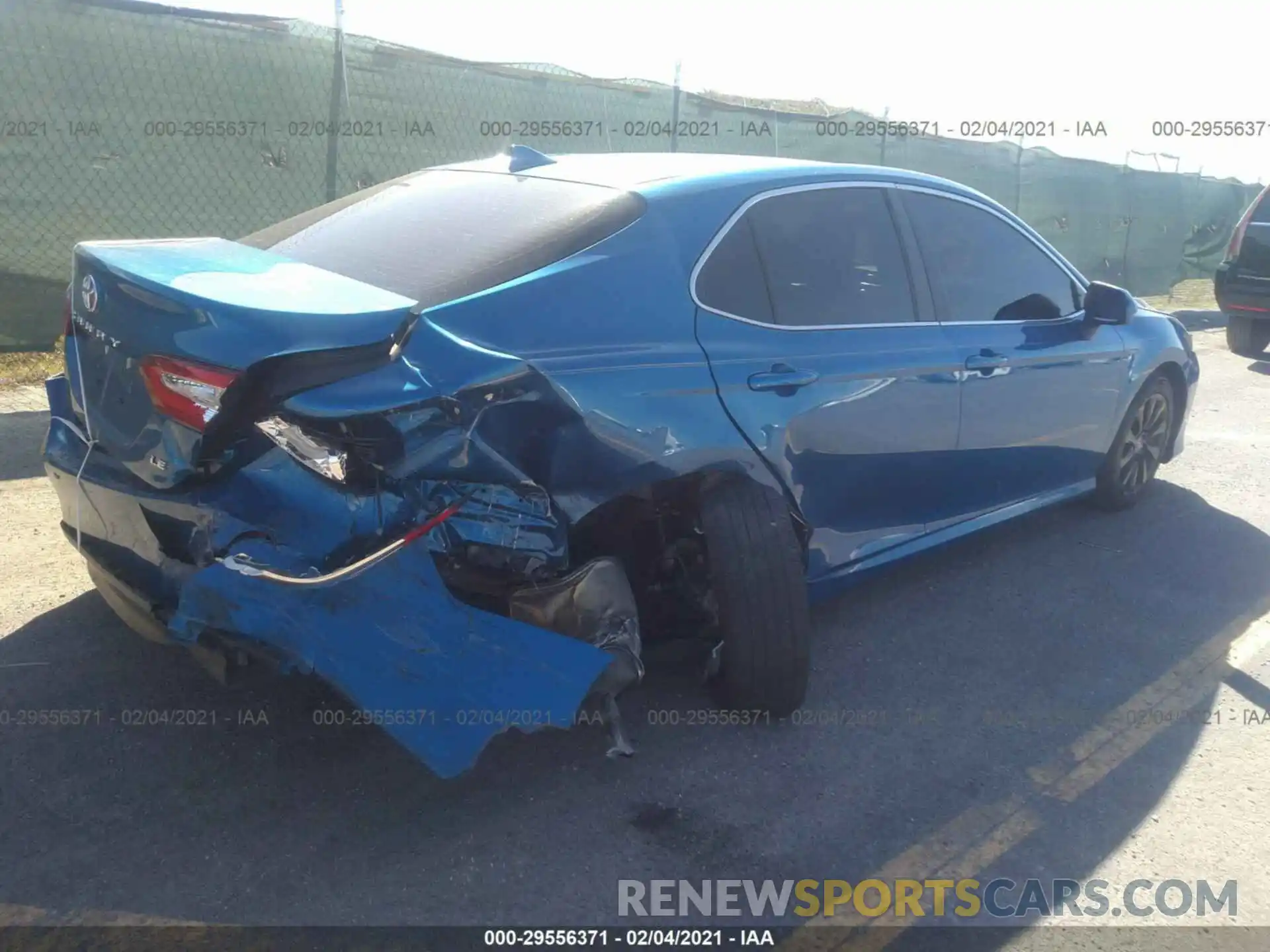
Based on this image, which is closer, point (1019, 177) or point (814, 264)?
point (814, 264)

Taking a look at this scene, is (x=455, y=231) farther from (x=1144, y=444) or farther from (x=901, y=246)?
(x=1144, y=444)

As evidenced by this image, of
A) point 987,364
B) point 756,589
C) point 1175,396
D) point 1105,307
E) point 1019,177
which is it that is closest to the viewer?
point 756,589

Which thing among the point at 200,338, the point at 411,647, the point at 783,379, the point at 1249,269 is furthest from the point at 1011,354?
the point at 1249,269

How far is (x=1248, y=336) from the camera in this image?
11.7 m

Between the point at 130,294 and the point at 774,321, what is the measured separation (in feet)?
6.14

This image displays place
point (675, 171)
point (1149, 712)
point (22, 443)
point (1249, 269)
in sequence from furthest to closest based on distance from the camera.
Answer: point (1249, 269) → point (22, 443) → point (1149, 712) → point (675, 171)

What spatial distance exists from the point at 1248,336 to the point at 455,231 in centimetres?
1116

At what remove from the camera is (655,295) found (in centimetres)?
313

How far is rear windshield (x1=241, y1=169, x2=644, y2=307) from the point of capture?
2975mm

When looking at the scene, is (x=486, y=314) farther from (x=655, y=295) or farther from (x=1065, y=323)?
(x=1065, y=323)

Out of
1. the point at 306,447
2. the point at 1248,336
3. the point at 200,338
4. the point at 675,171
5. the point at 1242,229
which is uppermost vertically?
the point at 1242,229

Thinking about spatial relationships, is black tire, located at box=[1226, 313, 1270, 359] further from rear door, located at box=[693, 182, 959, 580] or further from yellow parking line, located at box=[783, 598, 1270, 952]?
rear door, located at box=[693, 182, 959, 580]

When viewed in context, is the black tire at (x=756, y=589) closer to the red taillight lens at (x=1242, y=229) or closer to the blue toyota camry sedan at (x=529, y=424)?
the blue toyota camry sedan at (x=529, y=424)

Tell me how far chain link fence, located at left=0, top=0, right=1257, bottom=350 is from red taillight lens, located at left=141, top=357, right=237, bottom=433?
4.95m
